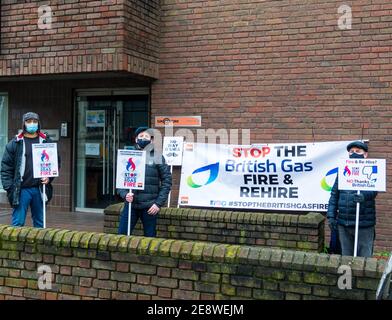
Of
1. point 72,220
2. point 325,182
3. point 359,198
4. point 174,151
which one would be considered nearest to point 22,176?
point 72,220

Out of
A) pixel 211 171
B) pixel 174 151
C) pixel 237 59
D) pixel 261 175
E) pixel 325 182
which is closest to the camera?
pixel 325 182

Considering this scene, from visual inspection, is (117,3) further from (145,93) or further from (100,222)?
(100,222)

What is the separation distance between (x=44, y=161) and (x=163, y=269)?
2961 mm

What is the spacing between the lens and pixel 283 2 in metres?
8.02

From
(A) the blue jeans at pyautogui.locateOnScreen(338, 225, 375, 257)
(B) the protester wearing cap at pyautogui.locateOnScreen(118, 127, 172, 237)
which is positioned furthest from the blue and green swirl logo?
(B) the protester wearing cap at pyautogui.locateOnScreen(118, 127, 172, 237)

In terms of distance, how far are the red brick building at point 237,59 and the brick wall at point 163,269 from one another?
422cm

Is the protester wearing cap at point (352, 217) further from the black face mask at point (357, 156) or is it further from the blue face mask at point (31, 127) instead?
the blue face mask at point (31, 127)

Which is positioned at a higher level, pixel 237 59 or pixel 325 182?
pixel 237 59

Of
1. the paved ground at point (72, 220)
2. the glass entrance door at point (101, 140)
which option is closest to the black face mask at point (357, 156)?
the paved ground at point (72, 220)

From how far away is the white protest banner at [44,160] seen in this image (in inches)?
240

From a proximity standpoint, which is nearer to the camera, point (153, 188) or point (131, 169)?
point (131, 169)

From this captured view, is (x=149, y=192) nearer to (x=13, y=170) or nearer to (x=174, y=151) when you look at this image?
(x=13, y=170)

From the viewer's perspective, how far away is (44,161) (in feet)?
20.2

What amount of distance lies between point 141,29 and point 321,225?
435 centimetres
